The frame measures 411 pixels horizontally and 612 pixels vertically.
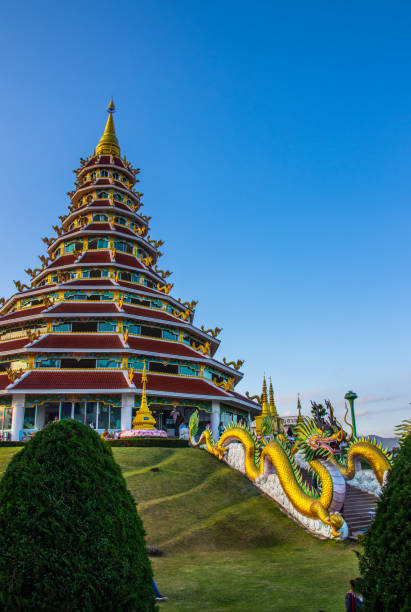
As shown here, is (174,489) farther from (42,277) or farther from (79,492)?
(42,277)

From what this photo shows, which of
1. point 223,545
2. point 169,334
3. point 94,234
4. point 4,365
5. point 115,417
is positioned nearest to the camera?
point 223,545

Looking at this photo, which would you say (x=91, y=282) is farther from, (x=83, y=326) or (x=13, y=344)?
(x=13, y=344)

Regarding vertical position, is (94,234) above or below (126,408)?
above

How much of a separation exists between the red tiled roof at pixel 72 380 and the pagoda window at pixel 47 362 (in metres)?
0.86

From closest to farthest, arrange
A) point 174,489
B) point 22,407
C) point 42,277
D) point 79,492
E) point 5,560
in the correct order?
point 5,560 → point 79,492 → point 174,489 → point 22,407 → point 42,277

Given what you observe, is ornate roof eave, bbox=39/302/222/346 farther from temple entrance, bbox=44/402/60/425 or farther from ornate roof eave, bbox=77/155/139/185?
ornate roof eave, bbox=77/155/139/185

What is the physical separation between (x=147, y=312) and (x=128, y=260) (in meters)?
6.68

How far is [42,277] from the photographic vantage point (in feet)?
135

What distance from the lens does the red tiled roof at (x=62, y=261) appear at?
4062 cm

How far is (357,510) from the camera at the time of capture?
15.4m

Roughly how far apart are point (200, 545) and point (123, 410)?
1787 cm

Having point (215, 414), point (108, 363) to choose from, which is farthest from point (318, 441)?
point (108, 363)

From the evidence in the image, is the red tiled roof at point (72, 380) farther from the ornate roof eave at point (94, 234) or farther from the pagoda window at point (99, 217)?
the pagoda window at point (99, 217)

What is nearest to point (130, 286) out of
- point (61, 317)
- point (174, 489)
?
point (61, 317)
